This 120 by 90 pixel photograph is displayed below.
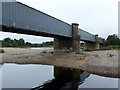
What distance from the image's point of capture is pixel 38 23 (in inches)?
1312

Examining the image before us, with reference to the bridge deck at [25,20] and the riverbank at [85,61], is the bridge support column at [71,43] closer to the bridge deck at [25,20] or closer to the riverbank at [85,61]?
the riverbank at [85,61]

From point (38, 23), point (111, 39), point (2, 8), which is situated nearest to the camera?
point (2, 8)

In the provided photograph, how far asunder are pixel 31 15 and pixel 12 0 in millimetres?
6233

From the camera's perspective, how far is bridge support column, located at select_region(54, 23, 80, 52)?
56438mm

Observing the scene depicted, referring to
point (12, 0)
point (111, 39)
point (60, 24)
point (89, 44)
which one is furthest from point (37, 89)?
point (111, 39)

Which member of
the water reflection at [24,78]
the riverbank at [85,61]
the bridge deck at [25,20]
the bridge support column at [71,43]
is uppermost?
the bridge deck at [25,20]

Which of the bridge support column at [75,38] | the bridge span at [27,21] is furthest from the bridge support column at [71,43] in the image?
the bridge span at [27,21]

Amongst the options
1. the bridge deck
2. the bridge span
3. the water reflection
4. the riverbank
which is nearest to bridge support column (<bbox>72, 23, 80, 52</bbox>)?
the bridge span

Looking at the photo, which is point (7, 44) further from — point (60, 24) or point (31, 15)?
point (31, 15)

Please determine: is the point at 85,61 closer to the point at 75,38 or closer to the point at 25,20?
the point at 25,20

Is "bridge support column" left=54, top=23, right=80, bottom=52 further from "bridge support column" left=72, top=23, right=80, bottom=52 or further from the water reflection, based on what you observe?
the water reflection

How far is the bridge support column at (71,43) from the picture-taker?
56.4 meters

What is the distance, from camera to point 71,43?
190 ft

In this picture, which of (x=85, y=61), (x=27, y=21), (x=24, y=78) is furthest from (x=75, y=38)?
(x=24, y=78)
